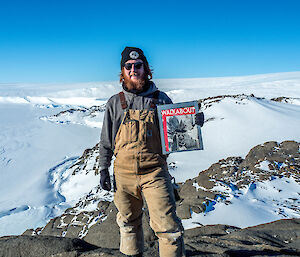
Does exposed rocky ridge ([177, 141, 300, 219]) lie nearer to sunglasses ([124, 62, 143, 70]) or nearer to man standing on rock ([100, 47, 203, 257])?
man standing on rock ([100, 47, 203, 257])

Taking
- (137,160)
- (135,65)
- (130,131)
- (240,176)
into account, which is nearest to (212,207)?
(240,176)

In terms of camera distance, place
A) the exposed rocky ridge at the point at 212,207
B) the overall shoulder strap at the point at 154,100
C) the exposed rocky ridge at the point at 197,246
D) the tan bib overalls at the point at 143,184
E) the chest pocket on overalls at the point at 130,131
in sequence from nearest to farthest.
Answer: the tan bib overalls at the point at 143,184, the chest pocket on overalls at the point at 130,131, the overall shoulder strap at the point at 154,100, the exposed rocky ridge at the point at 197,246, the exposed rocky ridge at the point at 212,207

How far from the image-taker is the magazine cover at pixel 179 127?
7.66 ft

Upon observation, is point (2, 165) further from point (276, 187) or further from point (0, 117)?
point (0, 117)

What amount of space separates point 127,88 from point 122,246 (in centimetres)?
164

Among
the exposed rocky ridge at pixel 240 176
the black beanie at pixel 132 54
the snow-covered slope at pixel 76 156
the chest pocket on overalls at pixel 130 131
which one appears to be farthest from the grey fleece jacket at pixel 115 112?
the snow-covered slope at pixel 76 156

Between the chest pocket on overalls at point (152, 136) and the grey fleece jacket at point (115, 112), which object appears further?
the grey fleece jacket at point (115, 112)

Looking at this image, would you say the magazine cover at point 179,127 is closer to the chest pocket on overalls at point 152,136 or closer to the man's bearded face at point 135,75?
the chest pocket on overalls at point 152,136

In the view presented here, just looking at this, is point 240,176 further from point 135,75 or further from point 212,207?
point 135,75

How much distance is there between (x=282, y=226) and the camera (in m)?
4.11

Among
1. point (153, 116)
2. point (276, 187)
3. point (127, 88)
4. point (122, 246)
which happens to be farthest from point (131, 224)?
point (276, 187)

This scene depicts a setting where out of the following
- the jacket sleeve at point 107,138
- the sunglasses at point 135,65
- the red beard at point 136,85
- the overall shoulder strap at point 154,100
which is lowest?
the jacket sleeve at point 107,138

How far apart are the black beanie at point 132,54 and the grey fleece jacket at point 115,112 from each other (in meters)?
0.30

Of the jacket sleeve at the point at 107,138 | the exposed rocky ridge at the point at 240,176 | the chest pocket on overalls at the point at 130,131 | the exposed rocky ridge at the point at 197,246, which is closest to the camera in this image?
the chest pocket on overalls at the point at 130,131
